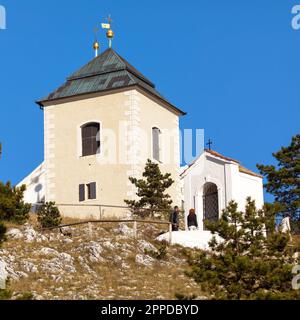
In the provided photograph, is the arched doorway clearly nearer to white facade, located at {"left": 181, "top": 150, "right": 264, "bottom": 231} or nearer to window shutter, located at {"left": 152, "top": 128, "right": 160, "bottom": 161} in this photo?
white facade, located at {"left": 181, "top": 150, "right": 264, "bottom": 231}

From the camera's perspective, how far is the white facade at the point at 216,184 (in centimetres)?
3672

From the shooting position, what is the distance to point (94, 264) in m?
30.7

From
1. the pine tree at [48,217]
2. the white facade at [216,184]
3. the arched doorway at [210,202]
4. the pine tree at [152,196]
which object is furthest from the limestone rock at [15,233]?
the arched doorway at [210,202]

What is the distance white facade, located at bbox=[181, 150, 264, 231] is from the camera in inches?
1446

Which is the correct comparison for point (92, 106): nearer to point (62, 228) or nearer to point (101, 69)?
point (101, 69)

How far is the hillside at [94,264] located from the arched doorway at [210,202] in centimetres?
304

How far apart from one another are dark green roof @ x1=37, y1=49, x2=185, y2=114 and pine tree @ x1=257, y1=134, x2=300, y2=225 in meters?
5.75

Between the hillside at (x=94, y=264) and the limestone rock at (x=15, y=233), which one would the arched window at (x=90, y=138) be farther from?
the limestone rock at (x=15, y=233)

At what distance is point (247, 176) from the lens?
36969mm

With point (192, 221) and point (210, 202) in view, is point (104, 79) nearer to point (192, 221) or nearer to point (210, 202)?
point (210, 202)

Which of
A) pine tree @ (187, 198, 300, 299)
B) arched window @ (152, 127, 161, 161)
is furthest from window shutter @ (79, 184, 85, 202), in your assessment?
pine tree @ (187, 198, 300, 299)

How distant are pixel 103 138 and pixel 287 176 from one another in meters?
9.13

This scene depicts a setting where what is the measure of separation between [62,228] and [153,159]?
32.3 feet
